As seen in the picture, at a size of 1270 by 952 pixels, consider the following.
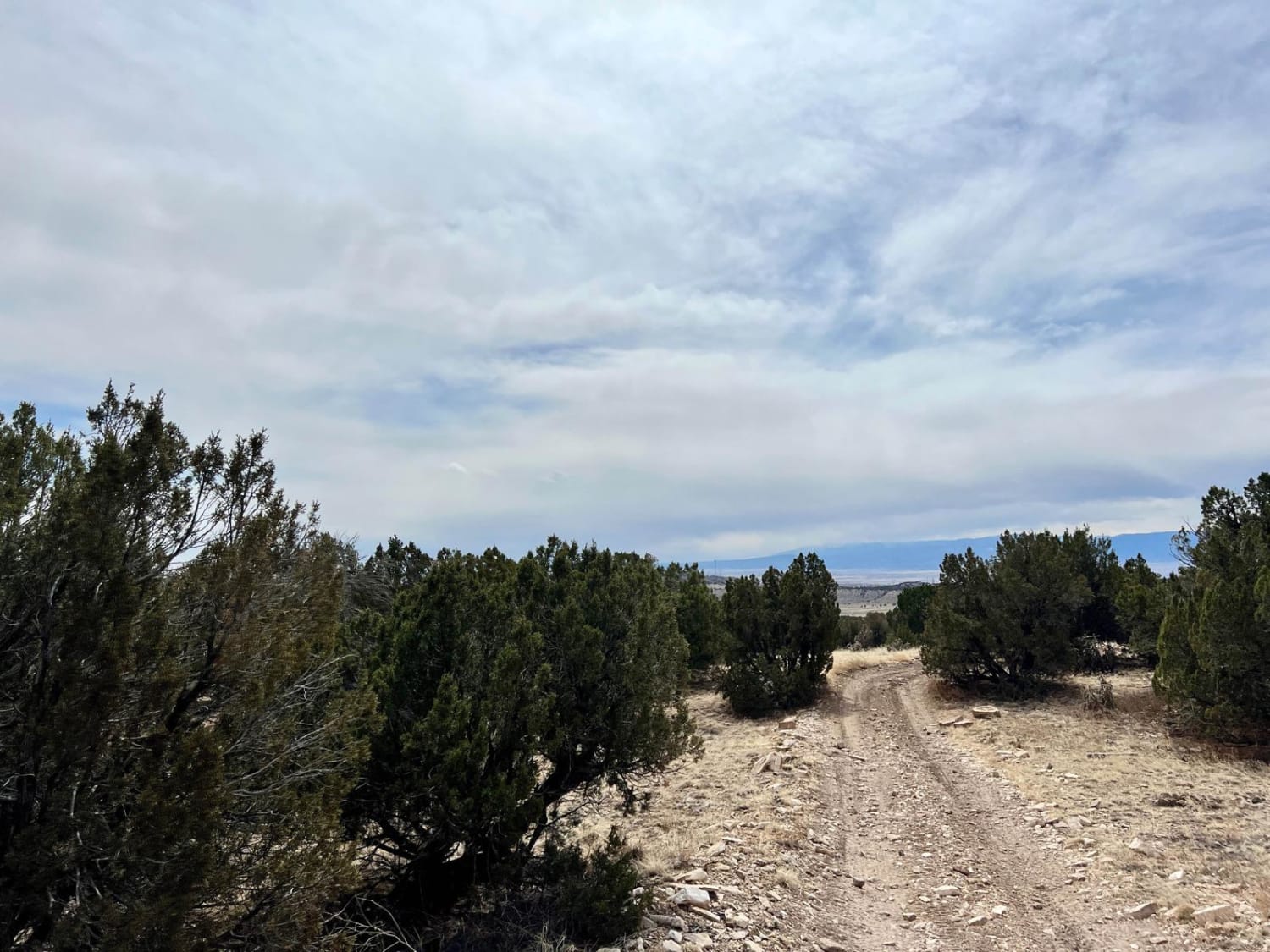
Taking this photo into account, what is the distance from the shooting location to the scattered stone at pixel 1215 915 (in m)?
7.01

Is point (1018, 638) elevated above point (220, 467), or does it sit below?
below

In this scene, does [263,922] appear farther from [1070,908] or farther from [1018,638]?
[1018,638]

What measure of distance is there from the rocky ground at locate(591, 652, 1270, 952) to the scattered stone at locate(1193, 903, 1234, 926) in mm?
14

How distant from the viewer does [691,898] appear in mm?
7418

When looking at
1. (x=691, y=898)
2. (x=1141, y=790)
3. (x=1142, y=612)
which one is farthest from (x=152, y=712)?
(x=1142, y=612)

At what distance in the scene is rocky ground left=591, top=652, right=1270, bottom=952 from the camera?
7.11 m

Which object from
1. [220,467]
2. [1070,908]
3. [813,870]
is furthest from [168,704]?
[1070,908]

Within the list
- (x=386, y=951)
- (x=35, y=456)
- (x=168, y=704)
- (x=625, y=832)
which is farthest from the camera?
(x=625, y=832)

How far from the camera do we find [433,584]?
7.32m

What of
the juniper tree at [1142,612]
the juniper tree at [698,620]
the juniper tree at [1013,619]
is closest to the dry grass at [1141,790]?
the juniper tree at [1013,619]

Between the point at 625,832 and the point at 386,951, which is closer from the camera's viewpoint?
the point at 386,951

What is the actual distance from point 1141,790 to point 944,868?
4.87m

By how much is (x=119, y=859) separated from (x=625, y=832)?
27.6 feet

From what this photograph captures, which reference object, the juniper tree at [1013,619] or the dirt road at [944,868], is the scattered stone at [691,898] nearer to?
the dirt road at [944,868]
